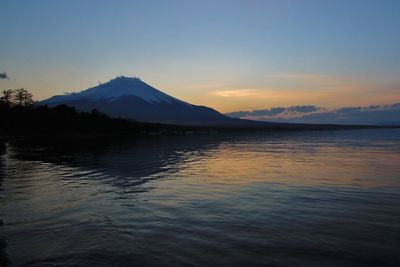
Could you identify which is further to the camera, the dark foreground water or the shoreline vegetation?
the shoreline vegetation

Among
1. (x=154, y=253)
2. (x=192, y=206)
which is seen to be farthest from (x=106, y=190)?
(x=154, y=253)

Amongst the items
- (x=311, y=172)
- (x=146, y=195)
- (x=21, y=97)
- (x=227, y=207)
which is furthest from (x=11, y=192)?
(x=21, y=97)

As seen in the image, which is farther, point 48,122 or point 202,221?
point 48,122

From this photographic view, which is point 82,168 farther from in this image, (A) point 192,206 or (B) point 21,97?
(B) point 21,97

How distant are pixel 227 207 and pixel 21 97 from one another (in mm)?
165477

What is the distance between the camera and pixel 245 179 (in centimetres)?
3036

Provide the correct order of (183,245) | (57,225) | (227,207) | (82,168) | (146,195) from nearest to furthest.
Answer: (183,245) < (57,225) < (227,207) < (146,195) < (82,168)

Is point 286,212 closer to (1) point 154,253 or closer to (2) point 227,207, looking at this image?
(2) point 227,207

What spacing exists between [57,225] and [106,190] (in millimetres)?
9142

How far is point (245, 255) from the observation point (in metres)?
12.4

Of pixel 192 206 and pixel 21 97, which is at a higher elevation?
pixel 21 97

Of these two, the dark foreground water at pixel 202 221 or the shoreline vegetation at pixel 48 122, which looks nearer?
the dark foreground water at pixel 202 221

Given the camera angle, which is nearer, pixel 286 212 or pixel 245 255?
pixel 245 255

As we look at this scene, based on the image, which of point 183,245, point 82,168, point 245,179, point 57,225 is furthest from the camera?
point 82,168
